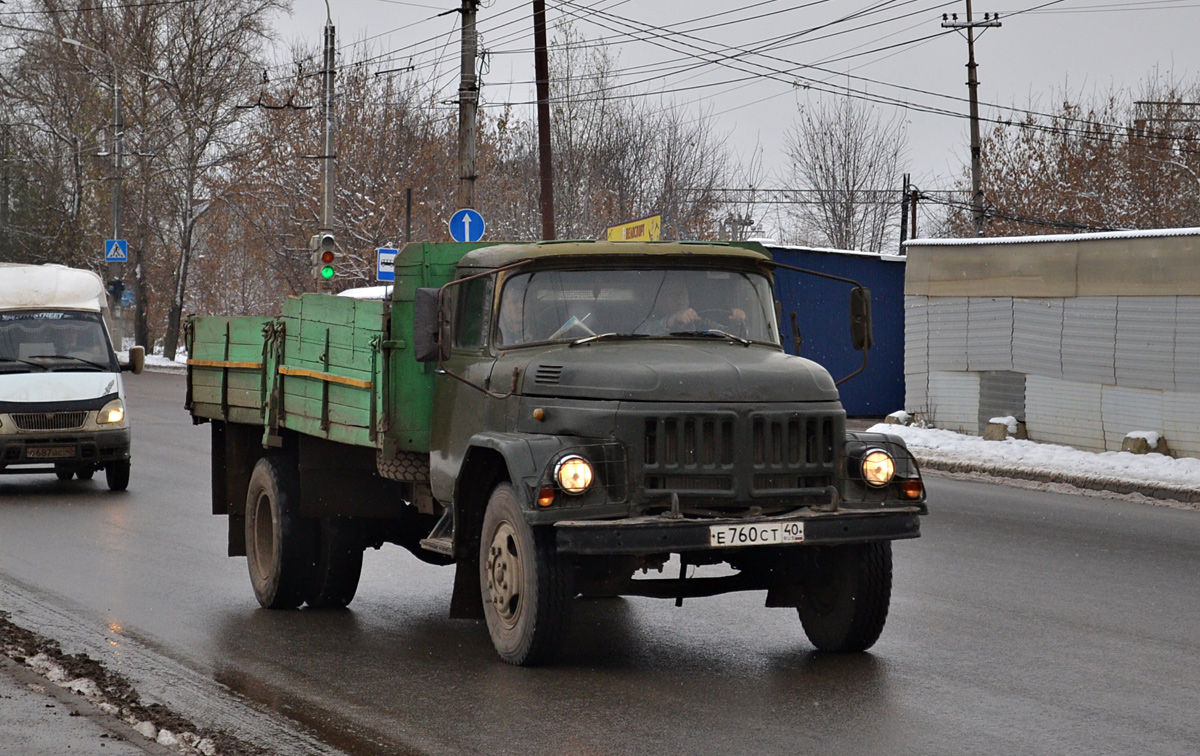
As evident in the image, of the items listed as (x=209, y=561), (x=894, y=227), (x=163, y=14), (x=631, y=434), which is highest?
(x=163, y=14)

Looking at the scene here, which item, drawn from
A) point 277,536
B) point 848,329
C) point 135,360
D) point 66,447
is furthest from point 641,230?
point 277,536

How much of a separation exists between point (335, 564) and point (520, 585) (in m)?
2.51

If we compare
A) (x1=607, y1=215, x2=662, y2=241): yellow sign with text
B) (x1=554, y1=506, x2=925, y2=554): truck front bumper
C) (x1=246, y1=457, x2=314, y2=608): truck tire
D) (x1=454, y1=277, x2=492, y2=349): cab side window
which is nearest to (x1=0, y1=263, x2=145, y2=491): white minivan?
(x1=246, y1=457, x2=314, y2=608): truck tire

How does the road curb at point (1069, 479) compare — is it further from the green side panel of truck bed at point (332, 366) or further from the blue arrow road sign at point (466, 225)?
the green side panel of truck bed at point (332, 366)

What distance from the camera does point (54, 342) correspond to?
1719cm

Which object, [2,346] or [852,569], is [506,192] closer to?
[2,346]

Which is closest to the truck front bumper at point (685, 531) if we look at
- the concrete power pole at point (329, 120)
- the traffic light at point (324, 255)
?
the traffic light at point (324, 255)

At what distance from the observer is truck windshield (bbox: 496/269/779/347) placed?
7.57 meters

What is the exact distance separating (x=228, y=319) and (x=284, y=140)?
39523 millimetres

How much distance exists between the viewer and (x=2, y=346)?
1681 cm

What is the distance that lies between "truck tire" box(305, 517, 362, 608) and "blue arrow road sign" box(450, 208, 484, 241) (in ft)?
50.7

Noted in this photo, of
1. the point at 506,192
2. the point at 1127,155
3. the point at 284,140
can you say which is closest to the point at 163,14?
the point at 284,140

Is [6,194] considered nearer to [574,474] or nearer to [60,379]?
[60,379]

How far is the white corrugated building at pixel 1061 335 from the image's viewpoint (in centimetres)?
1877
